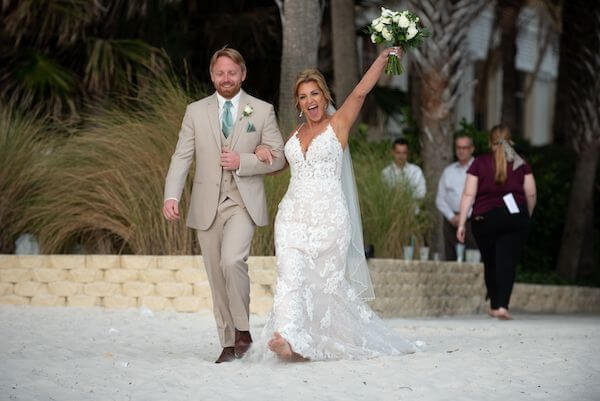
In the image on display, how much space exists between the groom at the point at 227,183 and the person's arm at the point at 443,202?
6.07 meters

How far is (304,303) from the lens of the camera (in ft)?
27.3

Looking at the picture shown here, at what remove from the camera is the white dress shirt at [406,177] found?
44.9 feet

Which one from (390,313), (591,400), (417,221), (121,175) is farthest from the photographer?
(417,221)

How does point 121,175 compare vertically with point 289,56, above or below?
below

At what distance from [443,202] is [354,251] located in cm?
591

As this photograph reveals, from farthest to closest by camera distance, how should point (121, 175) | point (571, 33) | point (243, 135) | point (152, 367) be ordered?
point (571, 33), point (121, 175), point (243, 135), point (152, 367)

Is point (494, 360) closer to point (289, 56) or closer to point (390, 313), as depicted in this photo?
point (390, 313)

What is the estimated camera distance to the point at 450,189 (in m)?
14.5

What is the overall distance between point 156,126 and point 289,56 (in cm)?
221

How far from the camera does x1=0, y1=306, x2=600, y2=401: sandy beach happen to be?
23.0ft

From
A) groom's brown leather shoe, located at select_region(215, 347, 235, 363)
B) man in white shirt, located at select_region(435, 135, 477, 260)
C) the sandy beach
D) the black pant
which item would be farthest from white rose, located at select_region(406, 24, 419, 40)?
man in white shirt, located at select_region(435, 135, 477, 260)

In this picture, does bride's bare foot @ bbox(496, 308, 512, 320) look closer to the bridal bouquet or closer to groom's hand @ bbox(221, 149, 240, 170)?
the bridal bouquet

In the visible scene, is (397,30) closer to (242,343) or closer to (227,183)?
(227,183)

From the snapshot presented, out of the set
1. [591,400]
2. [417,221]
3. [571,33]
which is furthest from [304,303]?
[571,33]
